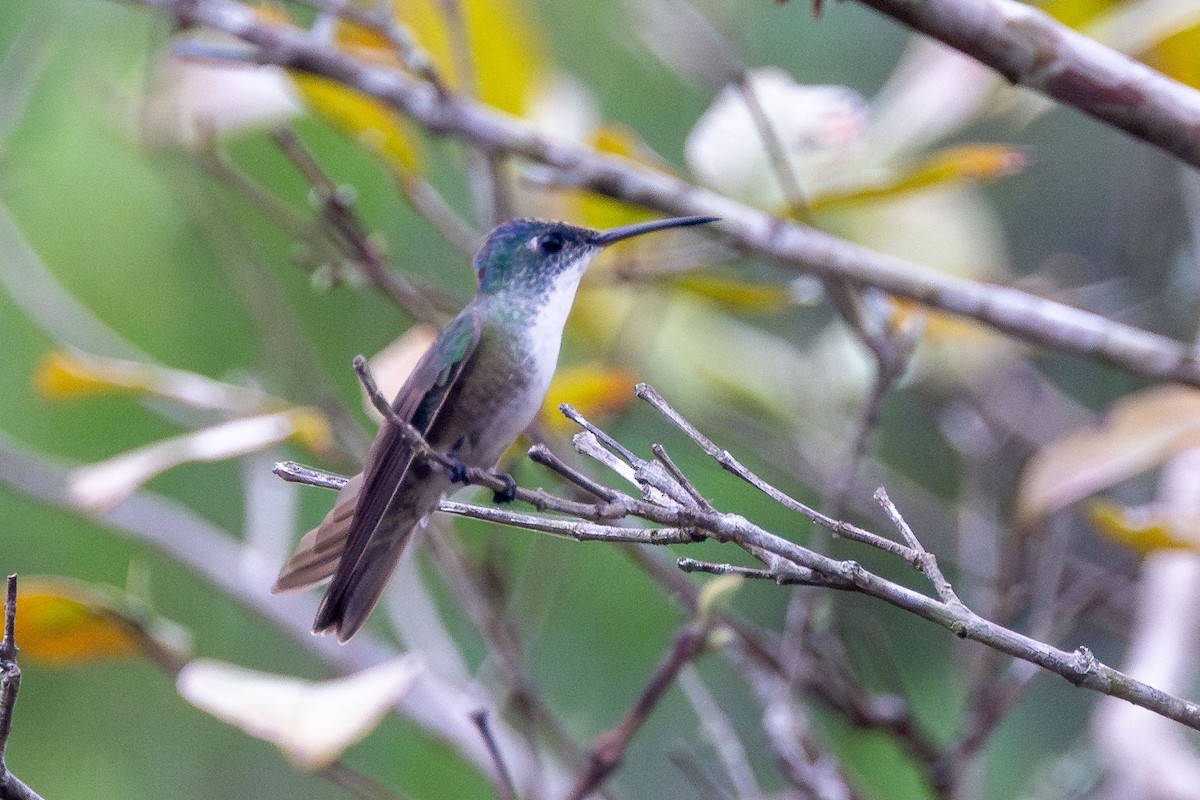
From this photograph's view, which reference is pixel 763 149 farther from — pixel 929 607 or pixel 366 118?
pixel 929 607

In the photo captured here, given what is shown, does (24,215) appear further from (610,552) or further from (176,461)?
(176,461)

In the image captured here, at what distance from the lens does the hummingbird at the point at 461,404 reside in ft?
5.21

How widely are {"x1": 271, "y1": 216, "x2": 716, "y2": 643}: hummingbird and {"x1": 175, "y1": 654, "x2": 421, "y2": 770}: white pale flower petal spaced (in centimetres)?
9

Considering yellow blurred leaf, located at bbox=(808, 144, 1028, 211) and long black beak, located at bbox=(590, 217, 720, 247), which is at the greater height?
yellow blurred leaf, located at bbox=(808, 144, 1028, 211)

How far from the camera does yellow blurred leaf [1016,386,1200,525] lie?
1918mm

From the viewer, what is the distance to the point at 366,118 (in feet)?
7.51

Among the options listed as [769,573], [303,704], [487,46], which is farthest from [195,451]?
[769,573]

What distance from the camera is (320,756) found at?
1406 mm

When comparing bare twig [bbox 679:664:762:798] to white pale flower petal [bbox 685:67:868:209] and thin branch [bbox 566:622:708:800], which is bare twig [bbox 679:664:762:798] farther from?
white pale flower petal [bbox 685:67:868:209]

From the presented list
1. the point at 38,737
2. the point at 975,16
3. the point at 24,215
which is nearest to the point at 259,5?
the point at 975,16

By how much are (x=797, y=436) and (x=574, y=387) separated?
0.90 meters

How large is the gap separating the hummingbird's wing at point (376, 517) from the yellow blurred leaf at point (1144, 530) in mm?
910

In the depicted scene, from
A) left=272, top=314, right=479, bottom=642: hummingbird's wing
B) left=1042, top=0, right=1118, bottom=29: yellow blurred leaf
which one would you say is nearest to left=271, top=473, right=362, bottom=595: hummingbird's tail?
left=272, top=314, right=479, bottom=642: hummingbird's wing

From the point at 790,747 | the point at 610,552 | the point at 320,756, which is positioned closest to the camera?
the point at 320,756
